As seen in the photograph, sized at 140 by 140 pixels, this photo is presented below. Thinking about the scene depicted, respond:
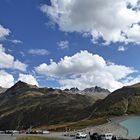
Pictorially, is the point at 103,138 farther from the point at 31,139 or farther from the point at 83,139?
the point at 31,139

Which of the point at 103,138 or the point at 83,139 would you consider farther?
the point at 83,139

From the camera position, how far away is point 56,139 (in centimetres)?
14888

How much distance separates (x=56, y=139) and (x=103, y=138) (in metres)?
26.3

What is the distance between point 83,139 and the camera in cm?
14850

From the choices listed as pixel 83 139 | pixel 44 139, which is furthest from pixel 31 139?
pixel 83 139

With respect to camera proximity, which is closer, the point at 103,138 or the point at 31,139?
the point at 103,138

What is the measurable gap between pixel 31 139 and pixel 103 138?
3647cm

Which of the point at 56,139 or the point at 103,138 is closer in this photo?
the point at 103,138

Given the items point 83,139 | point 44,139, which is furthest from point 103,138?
point 44,139

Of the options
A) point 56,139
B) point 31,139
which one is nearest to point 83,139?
point 56,139

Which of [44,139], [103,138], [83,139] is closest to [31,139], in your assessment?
[44,139]

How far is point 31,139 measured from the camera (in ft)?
503

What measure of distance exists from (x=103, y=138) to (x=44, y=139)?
103 feet

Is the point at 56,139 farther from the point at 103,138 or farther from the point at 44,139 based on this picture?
the point at 103,138
